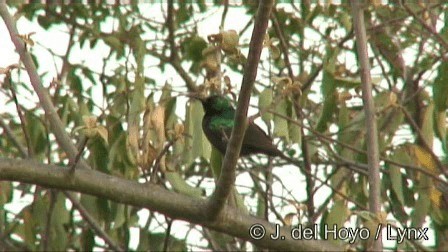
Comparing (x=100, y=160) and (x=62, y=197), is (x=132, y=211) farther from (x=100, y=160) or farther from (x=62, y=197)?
(x=100, y=160)

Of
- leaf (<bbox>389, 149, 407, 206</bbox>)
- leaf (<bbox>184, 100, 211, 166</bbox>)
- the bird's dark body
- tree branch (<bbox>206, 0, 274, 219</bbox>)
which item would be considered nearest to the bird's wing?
the bird's dark body

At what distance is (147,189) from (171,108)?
81cm

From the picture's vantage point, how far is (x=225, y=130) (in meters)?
5.39

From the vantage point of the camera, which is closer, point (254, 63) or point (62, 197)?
point (254, 63)

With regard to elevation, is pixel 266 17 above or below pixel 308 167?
below

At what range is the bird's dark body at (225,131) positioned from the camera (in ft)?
16.7

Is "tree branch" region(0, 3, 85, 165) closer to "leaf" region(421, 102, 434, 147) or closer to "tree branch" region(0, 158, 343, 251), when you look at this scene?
"tree branch" region(0, 158, 343, 251)

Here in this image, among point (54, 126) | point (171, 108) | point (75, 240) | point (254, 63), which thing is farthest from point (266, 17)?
point (75, 240)

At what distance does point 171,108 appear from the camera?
4.26 meters

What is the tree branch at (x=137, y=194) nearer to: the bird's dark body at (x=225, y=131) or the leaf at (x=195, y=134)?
the leaf at (x=195, y=134)

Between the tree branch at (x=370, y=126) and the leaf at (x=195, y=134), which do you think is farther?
the leaf at (x=195, y=134)

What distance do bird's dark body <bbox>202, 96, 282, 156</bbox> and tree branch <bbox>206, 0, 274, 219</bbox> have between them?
50.0 inches

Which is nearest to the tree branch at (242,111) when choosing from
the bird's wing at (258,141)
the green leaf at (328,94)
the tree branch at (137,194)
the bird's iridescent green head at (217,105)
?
the tree branch at (137,194)

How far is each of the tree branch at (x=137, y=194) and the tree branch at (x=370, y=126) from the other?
0.30 m
